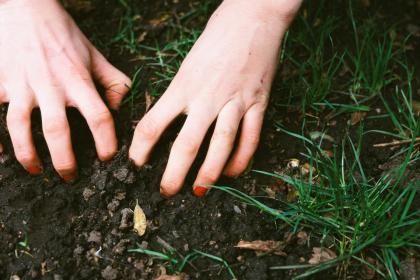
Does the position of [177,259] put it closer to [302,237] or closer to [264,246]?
[264,246]

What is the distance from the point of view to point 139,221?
1.81m

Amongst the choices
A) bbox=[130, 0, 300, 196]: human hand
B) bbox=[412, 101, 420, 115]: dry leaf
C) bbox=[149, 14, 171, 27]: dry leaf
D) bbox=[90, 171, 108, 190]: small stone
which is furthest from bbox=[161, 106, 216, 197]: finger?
bbox=[412, 101, 420, 115]: dry leaf

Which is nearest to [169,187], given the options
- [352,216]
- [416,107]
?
[352,216]

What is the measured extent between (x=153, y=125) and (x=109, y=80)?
0.40 metres

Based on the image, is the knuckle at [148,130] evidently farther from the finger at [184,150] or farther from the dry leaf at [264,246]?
the dry leaf at [264,246]

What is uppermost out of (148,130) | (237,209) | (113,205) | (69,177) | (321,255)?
(148,130)

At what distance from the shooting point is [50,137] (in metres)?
1.77

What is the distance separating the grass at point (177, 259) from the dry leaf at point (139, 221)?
0.07 metres

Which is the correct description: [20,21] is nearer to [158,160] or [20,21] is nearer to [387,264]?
[158,160]

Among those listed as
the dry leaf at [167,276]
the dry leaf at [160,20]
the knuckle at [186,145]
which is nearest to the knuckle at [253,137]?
the knuckle at [186,145]

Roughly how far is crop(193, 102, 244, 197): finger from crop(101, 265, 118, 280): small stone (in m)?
0.43

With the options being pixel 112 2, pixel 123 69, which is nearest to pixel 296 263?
pixel 123 69

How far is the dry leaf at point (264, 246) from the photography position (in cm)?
174

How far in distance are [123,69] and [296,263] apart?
128 centimetres
